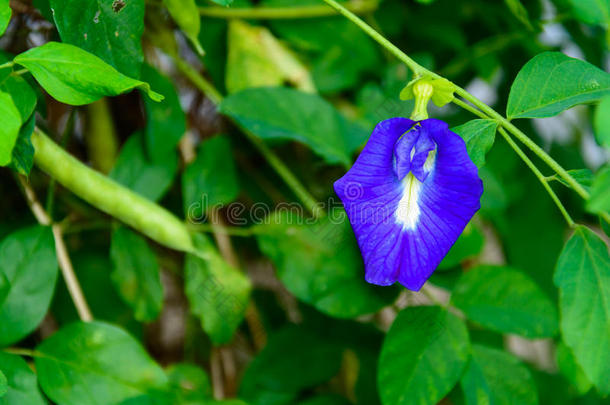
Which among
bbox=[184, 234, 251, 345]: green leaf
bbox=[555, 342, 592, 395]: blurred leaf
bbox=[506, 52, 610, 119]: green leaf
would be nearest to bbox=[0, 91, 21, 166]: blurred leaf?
bbox=[184, 234, 251, 345]: green leaf

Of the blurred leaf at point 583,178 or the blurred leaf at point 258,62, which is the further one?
the blurred leaf at point 258,62

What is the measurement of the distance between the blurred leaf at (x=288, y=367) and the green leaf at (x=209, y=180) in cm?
23

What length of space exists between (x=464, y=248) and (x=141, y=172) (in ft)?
1.52

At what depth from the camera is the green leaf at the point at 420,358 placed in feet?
2.33

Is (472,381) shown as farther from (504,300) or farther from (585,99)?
(585,99)

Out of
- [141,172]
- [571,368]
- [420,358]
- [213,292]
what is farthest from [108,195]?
[571,368]

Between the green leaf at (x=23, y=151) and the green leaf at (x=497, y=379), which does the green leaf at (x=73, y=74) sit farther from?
the green leaf at (x=497, y=379)

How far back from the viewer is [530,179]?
1.38m

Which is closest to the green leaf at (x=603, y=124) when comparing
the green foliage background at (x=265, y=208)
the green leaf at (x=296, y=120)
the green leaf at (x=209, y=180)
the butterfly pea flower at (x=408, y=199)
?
the green foliage background at (x=265, y=208)

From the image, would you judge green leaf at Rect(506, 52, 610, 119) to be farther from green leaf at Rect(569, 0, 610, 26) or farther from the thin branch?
the thin branch

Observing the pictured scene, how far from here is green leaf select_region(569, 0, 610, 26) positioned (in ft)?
1.97

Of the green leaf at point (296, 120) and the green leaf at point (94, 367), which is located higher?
the green leaf at point (296, 120)

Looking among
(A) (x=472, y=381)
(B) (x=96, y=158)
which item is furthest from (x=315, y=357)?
(B) (x=96, y=158)

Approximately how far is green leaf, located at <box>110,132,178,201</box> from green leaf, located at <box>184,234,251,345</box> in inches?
3.6
